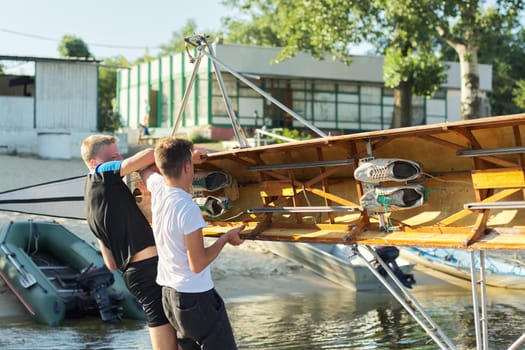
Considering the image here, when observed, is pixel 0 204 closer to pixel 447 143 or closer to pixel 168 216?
pixel 168 216

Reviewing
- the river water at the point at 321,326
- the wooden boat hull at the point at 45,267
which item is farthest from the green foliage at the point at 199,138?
the wooden boat hull at the point at 45,267

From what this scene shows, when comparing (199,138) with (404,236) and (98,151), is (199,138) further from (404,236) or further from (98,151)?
(98,151)

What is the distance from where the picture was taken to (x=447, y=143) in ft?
19.8

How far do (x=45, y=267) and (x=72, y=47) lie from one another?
5372cm

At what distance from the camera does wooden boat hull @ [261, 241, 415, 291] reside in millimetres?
15586

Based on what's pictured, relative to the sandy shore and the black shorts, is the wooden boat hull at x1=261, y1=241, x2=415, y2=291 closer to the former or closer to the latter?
the sandy shore

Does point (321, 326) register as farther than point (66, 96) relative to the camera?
No

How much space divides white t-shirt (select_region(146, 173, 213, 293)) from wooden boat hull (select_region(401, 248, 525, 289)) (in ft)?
39.4

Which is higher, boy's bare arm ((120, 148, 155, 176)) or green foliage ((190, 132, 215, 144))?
green foliage ((190, 132, 215, 144))

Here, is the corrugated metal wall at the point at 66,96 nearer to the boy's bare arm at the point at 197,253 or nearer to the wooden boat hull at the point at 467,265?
the wooden boat hull at the point at 467,265

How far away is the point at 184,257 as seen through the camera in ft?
15.6

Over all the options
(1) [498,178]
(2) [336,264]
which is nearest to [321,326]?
(2) [336,264]

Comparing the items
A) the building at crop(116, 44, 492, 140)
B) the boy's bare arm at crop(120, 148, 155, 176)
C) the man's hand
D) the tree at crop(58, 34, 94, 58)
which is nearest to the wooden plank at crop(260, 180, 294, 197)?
the man's hand

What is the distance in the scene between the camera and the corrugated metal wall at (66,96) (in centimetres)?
2808
